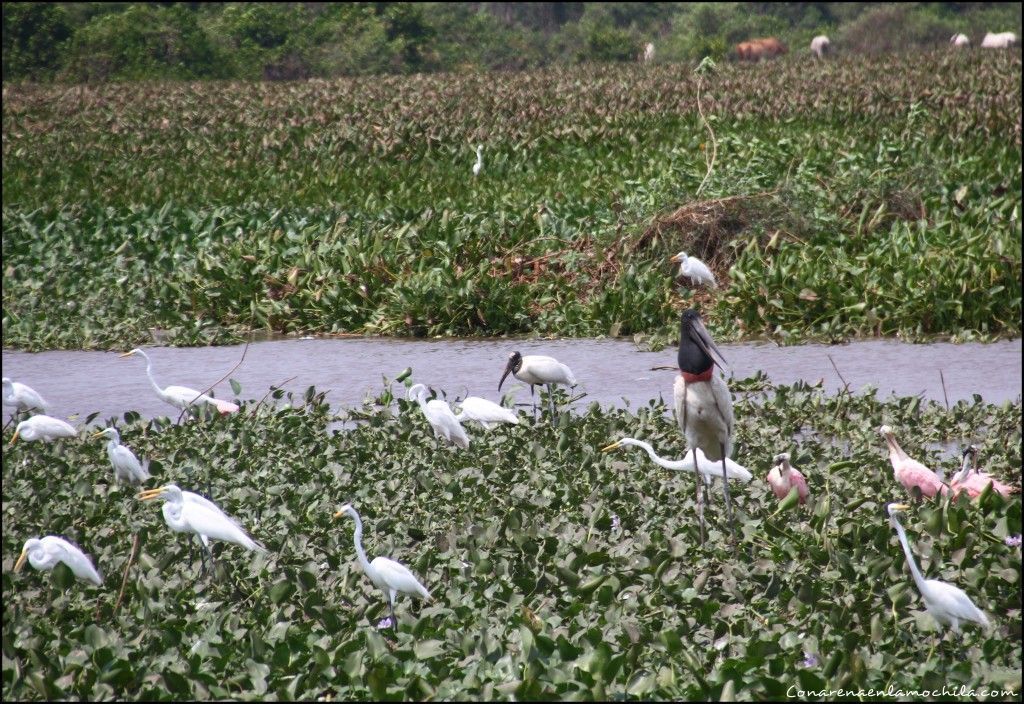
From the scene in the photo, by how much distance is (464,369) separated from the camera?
8727 millimetres

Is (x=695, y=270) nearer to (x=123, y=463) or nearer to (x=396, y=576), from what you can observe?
(x=123, y=463)

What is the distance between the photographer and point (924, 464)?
226 inches

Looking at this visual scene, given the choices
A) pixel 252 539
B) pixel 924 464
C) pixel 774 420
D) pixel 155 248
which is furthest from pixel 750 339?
pixel 155 248

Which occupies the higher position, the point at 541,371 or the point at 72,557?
the point at 72,557

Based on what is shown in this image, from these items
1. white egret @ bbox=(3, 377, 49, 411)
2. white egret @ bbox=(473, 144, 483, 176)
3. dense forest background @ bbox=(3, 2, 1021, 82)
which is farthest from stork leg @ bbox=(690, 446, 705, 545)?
dense forest background @ bbox=(3, 2, 1021, 82)

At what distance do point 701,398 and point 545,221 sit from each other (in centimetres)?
647

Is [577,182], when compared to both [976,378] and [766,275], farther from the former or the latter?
[976,378]

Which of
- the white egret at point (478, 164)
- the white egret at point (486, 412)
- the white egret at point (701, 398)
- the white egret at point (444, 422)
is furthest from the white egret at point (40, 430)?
the white egret at point (478, 164)

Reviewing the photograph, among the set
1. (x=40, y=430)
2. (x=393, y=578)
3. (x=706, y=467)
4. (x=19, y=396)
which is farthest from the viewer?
(x=19, y=396)

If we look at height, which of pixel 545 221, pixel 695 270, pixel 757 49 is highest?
pixel 695 270

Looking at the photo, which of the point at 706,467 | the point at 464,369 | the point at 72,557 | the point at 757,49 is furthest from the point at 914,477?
the point at 757,49

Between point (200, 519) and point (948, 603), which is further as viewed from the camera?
point (200, 519)

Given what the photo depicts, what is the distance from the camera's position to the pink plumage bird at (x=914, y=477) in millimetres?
5109

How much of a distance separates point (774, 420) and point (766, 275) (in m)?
3.06
